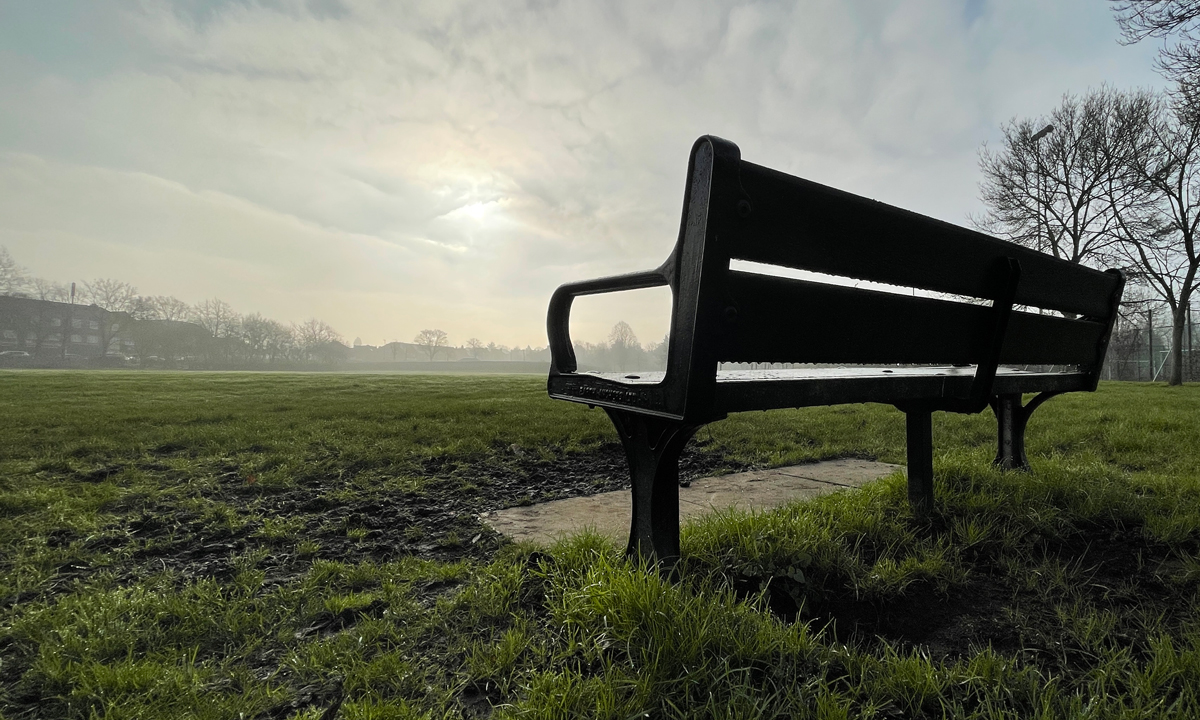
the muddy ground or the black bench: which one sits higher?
the black bench

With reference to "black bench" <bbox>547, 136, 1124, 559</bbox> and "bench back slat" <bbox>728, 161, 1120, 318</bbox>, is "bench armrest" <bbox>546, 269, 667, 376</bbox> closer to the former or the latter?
"black bench" <bbox>547, 136, 1124, 559</bbox>

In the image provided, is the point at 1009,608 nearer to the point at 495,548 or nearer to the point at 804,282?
the point at 804,282

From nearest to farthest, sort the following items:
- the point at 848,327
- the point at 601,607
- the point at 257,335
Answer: the point at 601,607 → the point at 848,327 → the point at 257,335

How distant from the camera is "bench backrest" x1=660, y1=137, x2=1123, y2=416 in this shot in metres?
1.47

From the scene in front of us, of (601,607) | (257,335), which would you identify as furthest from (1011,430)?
(257,335)

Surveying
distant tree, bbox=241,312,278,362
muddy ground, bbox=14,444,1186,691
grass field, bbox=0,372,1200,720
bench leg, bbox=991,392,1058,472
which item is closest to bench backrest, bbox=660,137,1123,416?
grass field, bbox=0,372,1200,720

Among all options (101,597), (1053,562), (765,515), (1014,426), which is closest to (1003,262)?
(1053,562)

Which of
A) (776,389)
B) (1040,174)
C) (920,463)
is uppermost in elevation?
(1040,174)

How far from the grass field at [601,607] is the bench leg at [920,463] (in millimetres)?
93

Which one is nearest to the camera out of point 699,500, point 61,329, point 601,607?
point 601,607

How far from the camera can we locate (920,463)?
277 cm

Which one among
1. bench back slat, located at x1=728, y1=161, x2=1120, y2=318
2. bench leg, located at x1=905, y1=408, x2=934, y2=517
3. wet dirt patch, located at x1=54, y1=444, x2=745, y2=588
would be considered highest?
bench back slat, located at x1=728, y1=161, x2=1120, y2=318

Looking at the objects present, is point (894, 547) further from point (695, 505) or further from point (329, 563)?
point (329, 563)

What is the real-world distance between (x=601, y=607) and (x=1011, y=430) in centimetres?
337
